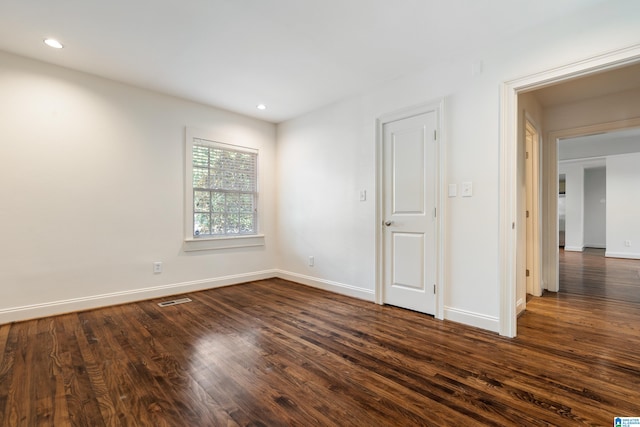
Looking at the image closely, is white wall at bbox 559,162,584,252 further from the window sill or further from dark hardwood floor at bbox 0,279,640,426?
the window sill

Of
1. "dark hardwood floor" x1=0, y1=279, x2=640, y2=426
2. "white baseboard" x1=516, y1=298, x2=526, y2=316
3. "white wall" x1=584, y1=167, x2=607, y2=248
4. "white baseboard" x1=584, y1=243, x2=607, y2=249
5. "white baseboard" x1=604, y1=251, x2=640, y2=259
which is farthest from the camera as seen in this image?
"white baseboard" x1=584, y1=243, x2=607, y2=249

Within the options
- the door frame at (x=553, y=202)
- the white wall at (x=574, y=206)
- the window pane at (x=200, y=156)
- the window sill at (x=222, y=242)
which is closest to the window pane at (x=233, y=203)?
the window sill at (x=222, y=242)

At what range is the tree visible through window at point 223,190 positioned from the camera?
13.4ft

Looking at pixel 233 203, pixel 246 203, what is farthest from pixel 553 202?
pixel 233 203

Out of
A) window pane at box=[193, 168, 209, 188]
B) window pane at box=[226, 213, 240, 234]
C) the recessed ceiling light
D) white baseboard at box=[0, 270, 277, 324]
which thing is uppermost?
the recessed ceiling light

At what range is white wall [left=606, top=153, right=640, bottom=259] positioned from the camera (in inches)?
262

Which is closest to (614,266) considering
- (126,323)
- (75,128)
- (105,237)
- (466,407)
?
(466,407)

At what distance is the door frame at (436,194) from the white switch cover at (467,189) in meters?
0.19

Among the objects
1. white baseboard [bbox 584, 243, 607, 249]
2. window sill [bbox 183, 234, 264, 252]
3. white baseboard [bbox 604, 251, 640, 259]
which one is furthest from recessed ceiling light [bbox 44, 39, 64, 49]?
white baseboard [bbox 584, 243, 607, 249]

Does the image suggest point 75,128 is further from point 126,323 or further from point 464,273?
point 464,273

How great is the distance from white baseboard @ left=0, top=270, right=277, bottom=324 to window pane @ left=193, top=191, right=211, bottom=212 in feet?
3.22

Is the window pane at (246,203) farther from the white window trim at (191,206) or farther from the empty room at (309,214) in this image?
the white window trim at (191,206)

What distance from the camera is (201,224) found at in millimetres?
4121

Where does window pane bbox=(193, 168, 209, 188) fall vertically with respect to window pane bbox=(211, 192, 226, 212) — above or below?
above
